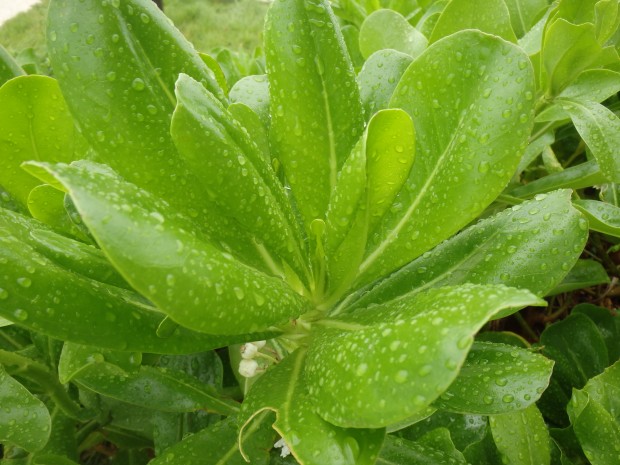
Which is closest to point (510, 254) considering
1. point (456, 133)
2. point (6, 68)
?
point (456, 133)

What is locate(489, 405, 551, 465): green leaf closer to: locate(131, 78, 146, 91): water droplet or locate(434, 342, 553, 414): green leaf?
locate(434, 342, 553, 414): green leaf

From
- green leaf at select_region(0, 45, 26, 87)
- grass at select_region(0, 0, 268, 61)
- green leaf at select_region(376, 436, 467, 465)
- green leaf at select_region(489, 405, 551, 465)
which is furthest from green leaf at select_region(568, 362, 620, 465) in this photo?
grass at select_region(0, 0, 268, 61)

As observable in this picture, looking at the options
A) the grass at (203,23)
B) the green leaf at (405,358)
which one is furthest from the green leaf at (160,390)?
the grass at (203,23)

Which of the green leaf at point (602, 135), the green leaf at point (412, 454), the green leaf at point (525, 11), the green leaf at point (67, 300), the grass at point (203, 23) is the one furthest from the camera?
the grass at point (203, 23)

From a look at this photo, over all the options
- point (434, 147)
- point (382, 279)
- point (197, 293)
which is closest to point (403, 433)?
point (382, 279)

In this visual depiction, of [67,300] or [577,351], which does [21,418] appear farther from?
[577,351]

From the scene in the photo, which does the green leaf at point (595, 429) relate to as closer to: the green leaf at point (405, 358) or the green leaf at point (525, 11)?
the green leaf at point (405, 358)
